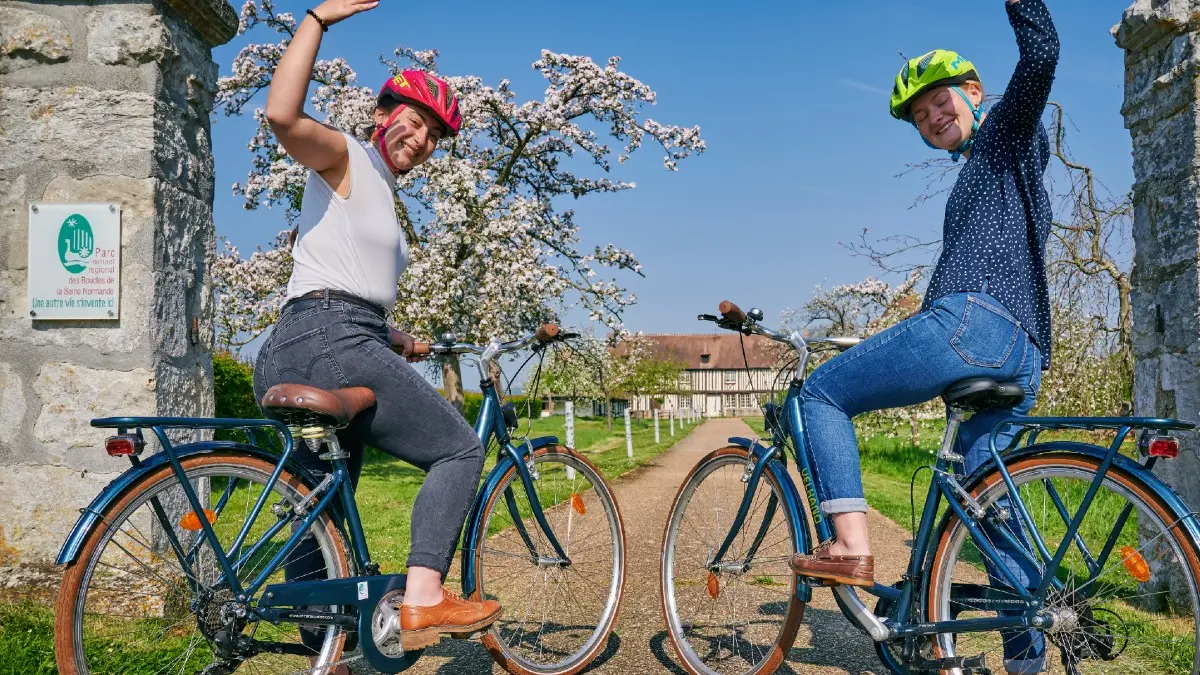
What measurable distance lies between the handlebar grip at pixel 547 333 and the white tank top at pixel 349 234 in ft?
2.39

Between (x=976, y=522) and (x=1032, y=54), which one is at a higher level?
(x=1032, y=54)

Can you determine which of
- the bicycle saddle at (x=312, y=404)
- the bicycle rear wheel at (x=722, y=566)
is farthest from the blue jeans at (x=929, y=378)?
the bicycle saddle at (x=312, y=404)

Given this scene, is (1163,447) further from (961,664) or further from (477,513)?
(477,513)

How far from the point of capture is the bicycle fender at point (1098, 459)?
7.43 ft

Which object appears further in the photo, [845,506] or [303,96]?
[845,506]

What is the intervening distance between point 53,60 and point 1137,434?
4.84m

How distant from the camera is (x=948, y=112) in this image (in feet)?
9.99

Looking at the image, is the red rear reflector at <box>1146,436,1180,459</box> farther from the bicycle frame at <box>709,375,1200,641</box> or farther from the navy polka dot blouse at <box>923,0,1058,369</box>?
the navy polka dot blouse at <box>923,0,1058,369</box>

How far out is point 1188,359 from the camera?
14.1 feet

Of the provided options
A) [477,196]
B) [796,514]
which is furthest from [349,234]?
[477,196]

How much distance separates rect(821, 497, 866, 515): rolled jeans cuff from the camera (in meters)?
2.97

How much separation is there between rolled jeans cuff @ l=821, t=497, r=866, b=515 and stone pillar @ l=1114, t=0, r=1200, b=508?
2199 mm

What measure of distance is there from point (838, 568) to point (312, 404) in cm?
→ 170

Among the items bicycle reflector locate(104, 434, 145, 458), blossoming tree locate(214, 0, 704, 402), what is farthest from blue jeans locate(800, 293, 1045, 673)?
blossoming tree locate(214, 0, 704, 402)
